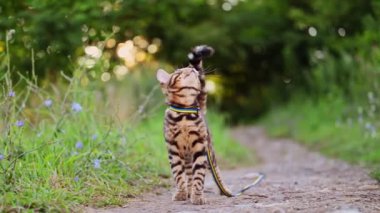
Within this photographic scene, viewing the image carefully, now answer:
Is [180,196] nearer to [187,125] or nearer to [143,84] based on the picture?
[187,125]

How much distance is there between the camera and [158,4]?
12945mm

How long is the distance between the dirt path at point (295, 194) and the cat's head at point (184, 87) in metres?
0.74

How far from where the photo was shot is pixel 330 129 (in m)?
12.1

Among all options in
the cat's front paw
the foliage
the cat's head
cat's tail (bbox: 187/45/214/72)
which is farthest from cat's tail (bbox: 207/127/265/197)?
the foliage

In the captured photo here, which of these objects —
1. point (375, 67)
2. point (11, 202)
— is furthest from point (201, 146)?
point (375, 67)

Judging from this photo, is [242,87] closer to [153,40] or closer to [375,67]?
[153,40]

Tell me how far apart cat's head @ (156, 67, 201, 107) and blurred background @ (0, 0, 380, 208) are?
0.51 meters

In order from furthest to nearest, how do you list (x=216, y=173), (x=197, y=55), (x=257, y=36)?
1. (x=257, y=36)
2. (x=216, y=173)
3. (x=197, y=55)

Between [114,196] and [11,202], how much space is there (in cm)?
112

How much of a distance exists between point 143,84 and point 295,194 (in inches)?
300

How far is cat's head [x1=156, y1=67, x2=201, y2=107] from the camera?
193 inches

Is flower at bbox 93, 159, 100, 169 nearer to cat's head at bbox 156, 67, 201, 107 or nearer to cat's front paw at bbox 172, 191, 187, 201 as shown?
cat's front paw at bbox 172, 191, 187, 201

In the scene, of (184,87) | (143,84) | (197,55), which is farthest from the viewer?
(143,84)

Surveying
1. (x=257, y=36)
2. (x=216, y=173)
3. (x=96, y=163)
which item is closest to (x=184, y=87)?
(x=216, y=173)
